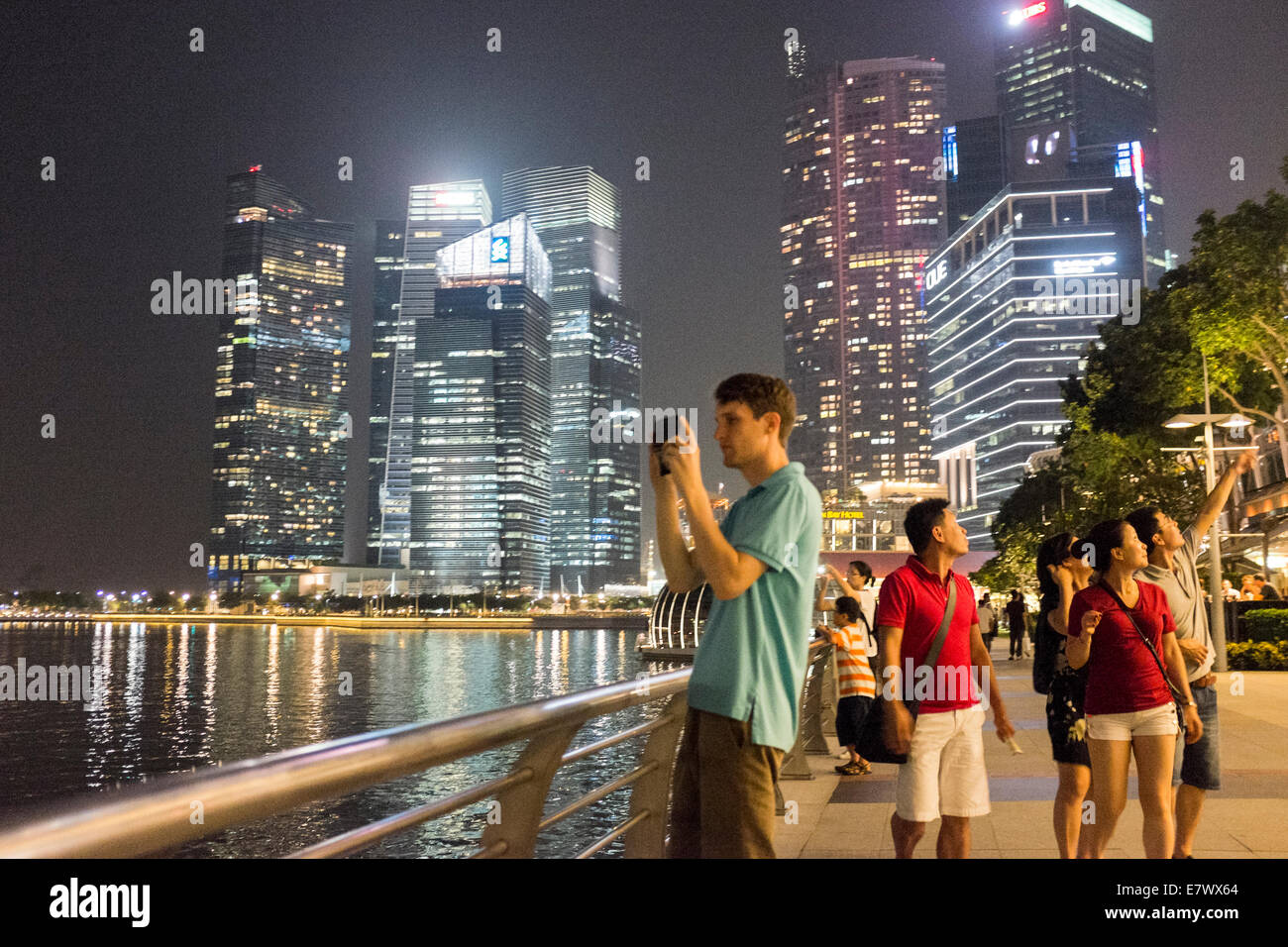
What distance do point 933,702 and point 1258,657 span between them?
2066 cm

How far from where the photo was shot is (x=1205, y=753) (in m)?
5.09

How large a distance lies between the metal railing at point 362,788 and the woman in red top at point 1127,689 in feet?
6.86

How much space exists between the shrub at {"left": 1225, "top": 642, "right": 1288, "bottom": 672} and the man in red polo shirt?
2020 centimetres

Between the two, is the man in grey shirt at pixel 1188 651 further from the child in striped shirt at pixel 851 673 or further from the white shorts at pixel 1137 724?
the child in striped shirt at pixel 851 673

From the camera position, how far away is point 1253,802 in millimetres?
7211

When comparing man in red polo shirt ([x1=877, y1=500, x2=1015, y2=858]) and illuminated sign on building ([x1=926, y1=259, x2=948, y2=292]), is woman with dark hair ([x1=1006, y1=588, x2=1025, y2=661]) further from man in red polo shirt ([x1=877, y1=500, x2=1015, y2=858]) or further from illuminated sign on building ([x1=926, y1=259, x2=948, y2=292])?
illuminated sign on building ([x1=926, y1=259, x2=948, y2=292])

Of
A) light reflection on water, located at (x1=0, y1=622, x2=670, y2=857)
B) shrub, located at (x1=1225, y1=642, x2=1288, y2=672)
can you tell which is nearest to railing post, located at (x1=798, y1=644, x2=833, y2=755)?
light reflection on water, located at (x1=0, y1=622, x2=670, y2=857)

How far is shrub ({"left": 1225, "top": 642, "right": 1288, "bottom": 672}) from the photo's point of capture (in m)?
21.1

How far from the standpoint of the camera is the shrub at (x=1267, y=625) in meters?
22.4

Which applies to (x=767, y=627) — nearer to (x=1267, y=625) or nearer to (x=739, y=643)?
(x=739, y=643)
